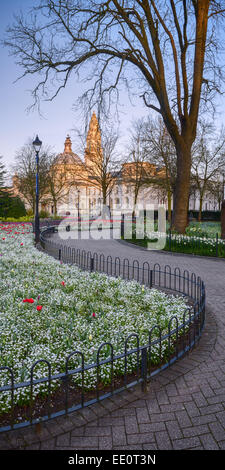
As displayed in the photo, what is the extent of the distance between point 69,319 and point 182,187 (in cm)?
1254

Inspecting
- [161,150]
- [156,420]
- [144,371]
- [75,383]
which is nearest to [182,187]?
[161,150]

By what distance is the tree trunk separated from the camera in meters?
15.6

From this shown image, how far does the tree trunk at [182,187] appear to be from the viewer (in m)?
15.6

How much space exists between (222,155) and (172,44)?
1665cm

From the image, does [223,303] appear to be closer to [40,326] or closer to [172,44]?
[40,326]

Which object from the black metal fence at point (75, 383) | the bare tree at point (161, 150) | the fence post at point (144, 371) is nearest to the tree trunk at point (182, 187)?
the bare tree at point (161, 150)

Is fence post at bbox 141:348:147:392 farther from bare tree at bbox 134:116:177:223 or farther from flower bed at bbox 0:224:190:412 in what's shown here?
bare tree at bbox 134:116:177:223

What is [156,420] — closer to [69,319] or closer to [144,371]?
[144,371]

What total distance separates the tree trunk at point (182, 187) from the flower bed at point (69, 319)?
948 cm

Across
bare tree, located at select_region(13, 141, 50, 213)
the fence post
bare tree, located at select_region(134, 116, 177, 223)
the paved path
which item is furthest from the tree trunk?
bare tree, located at select_region(13, 141, 50, 213)

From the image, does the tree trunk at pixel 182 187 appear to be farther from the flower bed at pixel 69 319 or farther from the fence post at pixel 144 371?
the fence post at pixel 144 371

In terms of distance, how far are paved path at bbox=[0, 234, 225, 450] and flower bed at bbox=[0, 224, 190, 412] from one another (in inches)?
13.9

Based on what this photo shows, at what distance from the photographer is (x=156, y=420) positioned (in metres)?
2.96

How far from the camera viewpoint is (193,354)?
4387mm
